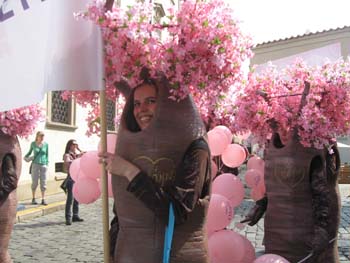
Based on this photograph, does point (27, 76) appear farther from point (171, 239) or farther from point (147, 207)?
point (171, 239)

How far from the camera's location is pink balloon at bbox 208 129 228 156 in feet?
15.9

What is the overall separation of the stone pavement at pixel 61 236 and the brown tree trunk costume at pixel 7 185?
2.05 meters

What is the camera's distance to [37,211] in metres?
9.55

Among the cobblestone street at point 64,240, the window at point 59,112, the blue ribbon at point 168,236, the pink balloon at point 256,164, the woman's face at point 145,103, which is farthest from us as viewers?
the window at point 59,112

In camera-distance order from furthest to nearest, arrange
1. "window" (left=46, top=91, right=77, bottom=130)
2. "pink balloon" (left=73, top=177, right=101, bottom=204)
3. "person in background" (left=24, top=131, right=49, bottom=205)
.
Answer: "window" (left=46, top=91, right=77, bottom=130) → "person in background" (left=24, top=131, right=49, bottom=205) → "pink balloon" (left=73, top=177, right=101, bottom=204)

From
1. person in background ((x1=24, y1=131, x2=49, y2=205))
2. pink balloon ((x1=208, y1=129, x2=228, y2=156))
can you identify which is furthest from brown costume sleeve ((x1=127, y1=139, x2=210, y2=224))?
person in background ((x1=24, y1=131, x2=49, y2=205))

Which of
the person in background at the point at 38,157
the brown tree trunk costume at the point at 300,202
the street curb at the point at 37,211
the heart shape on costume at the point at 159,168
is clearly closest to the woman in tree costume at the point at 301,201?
the brown tree trunk costume at the point at 300,202

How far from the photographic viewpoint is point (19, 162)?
4.19m

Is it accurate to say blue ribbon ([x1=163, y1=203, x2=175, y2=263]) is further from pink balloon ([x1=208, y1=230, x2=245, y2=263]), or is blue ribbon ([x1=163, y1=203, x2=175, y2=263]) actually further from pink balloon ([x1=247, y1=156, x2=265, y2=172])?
pink balloon ([x1=247, y1=156, x2=265, y2=172])

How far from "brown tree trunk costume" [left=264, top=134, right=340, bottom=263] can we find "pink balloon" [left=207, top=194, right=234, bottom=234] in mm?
499

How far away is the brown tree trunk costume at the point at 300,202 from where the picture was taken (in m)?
3.79

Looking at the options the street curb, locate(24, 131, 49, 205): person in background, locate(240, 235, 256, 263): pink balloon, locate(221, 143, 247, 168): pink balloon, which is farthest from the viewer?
locate(24, 131, 49, 205): person in background

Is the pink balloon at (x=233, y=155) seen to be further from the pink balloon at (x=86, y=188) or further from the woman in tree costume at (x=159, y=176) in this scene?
the woman in tree costume at (x=159, y=176)

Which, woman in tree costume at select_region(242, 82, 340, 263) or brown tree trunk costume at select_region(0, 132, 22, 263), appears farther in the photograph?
brown tree trunk costume at select_region(0, 132, 22, 263)
